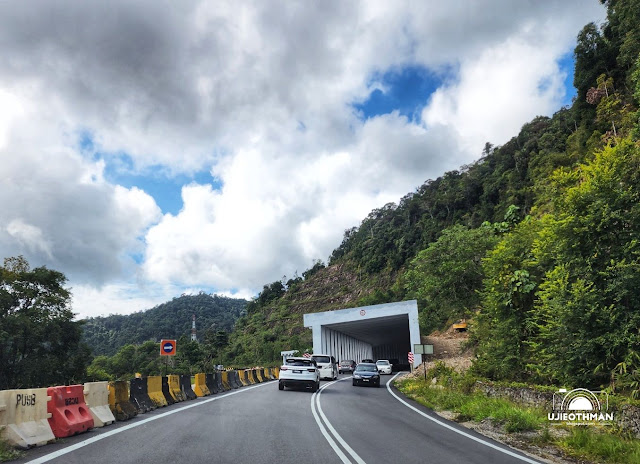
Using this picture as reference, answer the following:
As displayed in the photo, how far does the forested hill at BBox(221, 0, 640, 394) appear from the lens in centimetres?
1200

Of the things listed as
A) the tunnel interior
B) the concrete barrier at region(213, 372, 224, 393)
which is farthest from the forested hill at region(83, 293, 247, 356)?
the concrete barrier at region(213, 372, 224, 393)

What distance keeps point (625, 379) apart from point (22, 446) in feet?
41.9

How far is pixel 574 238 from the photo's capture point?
13.1 meters

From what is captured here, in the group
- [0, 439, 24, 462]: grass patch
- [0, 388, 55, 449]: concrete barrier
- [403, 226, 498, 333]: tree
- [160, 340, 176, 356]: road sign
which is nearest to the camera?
[0, 439, 24, 462]: grass patch

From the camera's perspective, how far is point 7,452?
7.07 m

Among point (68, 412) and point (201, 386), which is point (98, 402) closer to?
point (68, 412)

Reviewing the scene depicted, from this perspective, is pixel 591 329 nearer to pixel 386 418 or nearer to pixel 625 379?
pixel 625 379

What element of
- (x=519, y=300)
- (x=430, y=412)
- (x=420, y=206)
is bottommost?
(x=430, y=412)

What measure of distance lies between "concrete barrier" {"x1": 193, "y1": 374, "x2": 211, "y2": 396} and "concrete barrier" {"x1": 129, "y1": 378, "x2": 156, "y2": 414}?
5.37 m

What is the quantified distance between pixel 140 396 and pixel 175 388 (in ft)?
11.2

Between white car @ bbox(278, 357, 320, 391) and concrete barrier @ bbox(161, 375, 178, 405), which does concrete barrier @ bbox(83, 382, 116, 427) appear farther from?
white car @ bbox(278, 357, 320, 391)

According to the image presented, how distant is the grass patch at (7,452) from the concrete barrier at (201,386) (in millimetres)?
11664

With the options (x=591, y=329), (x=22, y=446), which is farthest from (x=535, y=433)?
(x=22, y=446)

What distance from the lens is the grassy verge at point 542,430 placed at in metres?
7.80
